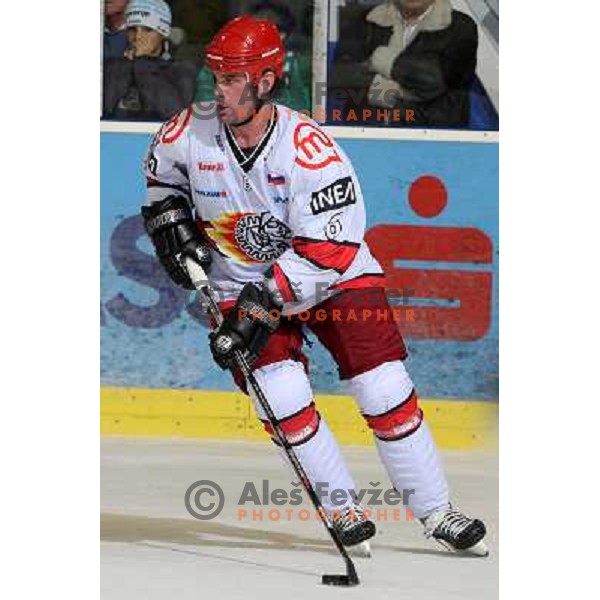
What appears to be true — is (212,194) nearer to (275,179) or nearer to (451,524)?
(275,179)

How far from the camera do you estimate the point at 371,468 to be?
22.6 feet

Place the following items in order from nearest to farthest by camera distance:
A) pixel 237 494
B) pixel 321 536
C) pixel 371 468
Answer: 1. pixel 321 536
2. pixel 237 494
3. pixel 371 468

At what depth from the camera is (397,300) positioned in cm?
721

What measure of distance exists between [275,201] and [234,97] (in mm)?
267

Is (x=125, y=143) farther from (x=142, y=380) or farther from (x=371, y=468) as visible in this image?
(x=371, y=468)

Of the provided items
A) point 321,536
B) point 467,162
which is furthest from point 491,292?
point 321,536

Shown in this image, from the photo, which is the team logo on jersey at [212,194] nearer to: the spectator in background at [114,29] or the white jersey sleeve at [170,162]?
the white jersey sleeve at [170,162]

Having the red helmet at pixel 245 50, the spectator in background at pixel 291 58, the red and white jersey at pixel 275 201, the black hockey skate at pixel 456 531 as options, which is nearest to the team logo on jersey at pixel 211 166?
the red and white jersey at pixel 275 201

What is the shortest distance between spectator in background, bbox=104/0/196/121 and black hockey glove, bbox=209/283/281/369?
1790mm

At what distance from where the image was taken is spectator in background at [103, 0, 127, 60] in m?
A: 7.06

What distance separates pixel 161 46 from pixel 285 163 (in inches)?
70.3

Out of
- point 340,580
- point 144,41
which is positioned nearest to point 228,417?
point 144,41

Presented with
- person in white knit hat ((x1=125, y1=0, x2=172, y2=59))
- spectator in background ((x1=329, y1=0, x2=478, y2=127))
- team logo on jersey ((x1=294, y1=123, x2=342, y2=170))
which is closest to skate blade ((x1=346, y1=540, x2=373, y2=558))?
team logo on jersey ((x1=294, y1=123, x2=342, y2=170))

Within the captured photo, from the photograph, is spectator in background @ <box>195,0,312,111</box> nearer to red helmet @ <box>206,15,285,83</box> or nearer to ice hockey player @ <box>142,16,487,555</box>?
ice hockey player @ <box>142,16,487,555</box>
